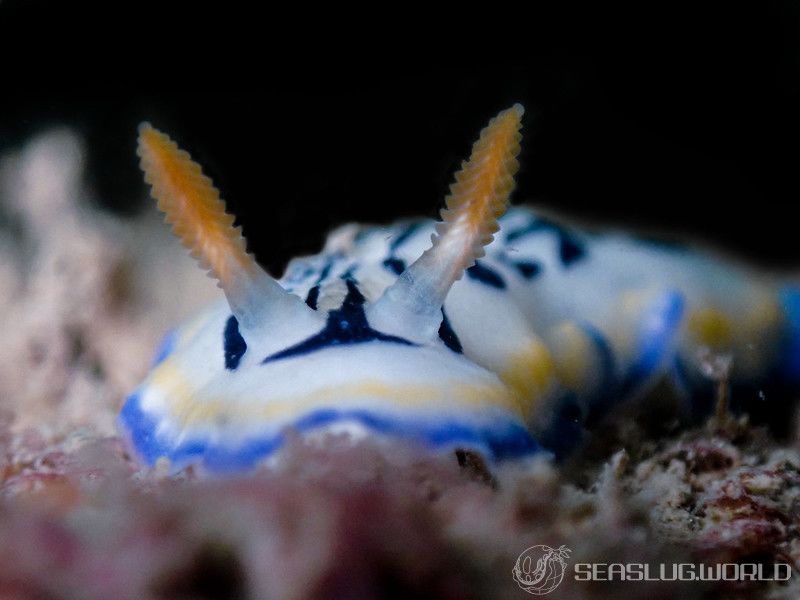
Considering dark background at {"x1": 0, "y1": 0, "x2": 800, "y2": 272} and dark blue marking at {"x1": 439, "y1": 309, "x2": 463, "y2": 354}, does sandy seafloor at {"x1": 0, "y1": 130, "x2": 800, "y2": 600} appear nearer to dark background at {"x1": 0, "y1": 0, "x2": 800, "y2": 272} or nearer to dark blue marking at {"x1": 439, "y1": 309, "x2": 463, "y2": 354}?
dark blue marking at {"x1": 439, "y1": 309, "x2": 463, "y2": 354}

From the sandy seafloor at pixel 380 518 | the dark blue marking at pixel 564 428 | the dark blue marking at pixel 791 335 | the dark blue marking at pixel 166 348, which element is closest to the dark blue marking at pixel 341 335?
the sandy seafloor at pixel 380 518

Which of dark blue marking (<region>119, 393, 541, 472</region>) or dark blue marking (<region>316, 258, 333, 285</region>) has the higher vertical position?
dark blue marking (<region>316, 258, 333, 285</region>)

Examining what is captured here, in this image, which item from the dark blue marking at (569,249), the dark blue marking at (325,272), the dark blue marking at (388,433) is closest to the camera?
the dark blue marking at (388,433)

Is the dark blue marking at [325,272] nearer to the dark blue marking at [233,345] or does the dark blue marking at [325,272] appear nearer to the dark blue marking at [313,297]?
the dark blue marking at [313,297]

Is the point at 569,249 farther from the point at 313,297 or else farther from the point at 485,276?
the point at 313,297

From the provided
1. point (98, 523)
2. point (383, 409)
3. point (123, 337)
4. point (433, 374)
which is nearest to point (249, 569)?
point (98, 523)

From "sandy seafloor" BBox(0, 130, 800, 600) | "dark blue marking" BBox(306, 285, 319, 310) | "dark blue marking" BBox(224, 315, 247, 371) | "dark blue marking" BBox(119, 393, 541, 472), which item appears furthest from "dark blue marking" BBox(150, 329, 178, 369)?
"dark blue marking" BBox(119, 393, 541, 472)
